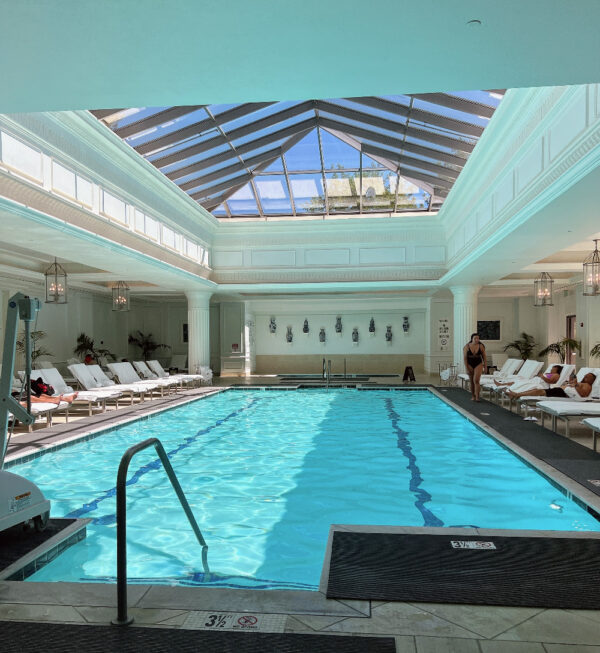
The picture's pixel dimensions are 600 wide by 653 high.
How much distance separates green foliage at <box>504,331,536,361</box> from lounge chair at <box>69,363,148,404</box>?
1551 cm

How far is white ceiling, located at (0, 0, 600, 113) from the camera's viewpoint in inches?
119

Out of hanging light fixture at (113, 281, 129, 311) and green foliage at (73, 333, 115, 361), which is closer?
hanging light fixture at (113, 281, 129, 311)

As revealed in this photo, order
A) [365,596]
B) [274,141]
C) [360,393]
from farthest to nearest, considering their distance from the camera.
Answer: [360,393] < [274,141] < [365,596]

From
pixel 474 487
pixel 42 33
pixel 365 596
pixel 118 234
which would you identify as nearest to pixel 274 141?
pixel 118 234

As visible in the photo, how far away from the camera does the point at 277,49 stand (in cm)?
348

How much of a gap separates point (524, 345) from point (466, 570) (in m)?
21.2

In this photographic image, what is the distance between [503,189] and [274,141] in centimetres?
624

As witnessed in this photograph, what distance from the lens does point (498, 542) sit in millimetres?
3961

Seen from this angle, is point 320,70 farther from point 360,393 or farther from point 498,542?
point 360,393

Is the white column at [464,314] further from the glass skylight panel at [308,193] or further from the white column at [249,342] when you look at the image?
the white column at [249,342]

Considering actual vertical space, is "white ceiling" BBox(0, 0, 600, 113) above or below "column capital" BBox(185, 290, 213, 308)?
above

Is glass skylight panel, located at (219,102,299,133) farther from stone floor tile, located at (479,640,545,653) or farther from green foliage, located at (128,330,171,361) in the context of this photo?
green foliage, located at (128,330,171,361)

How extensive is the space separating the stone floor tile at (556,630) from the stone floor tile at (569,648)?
0.13ft

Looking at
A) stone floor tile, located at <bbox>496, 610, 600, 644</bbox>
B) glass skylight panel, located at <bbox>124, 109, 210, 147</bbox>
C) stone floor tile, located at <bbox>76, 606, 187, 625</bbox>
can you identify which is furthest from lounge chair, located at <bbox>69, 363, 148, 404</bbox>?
stone floor tile, located at <bbox>496, 610, 600, 644</bbox>
